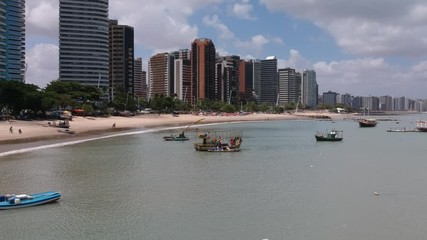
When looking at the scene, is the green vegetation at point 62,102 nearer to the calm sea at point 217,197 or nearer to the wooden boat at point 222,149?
the calm sea at point 217,197

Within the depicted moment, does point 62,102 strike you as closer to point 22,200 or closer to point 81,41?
point 22,200

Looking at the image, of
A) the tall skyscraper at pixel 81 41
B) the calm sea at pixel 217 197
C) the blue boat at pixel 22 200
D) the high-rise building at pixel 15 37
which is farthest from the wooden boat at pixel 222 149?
the tall skyscraper at pixel 81 41

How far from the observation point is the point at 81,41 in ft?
630

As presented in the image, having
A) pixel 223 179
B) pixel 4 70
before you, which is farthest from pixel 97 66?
pixel 223 179

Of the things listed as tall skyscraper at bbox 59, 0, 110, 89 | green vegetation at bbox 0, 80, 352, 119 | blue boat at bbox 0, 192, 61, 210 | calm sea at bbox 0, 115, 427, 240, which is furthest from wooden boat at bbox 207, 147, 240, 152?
tall skyscraper at bbox 59, 0, 110, 89

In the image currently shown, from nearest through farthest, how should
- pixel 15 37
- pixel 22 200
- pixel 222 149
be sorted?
1. pixel 22 200
2. pixel 222 149
3. pixel 15 37

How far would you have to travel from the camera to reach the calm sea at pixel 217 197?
20.8 m

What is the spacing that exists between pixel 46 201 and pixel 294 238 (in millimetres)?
13885

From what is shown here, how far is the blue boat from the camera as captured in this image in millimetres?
24078

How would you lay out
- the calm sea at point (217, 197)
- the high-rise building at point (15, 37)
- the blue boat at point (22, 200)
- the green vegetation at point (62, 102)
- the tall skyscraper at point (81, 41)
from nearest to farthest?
the calm sea at point (217, 197) → the blue boat at point (22, 200) → the green vegetation at point (62, 102) → the high-rise building at point (15, 37) → the tall skyscraper at point (81, 41)

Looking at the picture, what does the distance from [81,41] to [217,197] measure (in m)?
178

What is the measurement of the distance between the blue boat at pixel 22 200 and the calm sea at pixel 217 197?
415 mm

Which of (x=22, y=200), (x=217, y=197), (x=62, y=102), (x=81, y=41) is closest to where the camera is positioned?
(x=22, y=200)

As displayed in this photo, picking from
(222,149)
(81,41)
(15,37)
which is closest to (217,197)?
(222,149)
